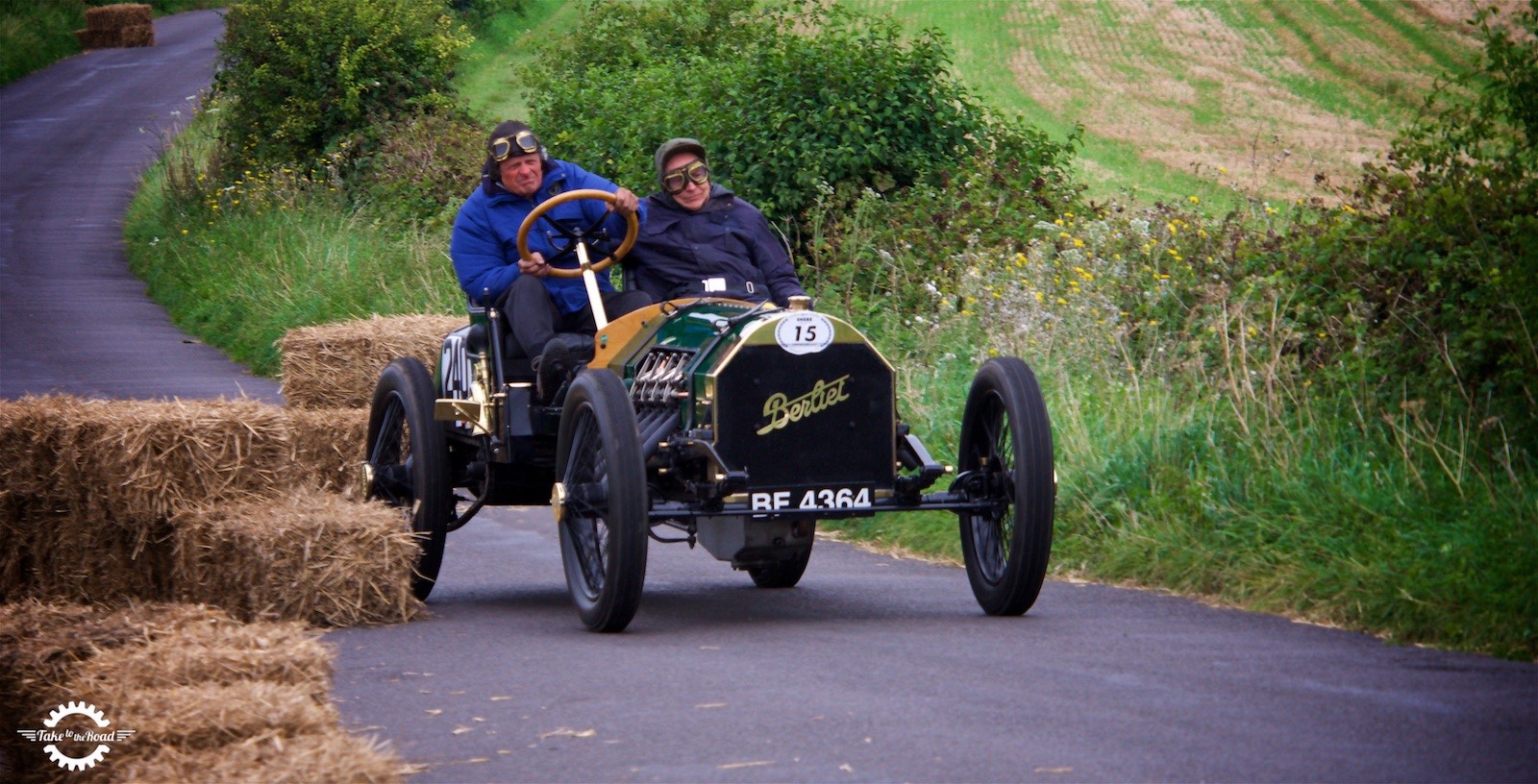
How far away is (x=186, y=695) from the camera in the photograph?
4961 millimetres

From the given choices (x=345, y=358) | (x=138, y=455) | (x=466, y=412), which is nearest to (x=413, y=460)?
(x=466, y=412)

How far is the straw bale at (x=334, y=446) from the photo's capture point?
8.77 meters

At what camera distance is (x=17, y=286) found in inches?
933

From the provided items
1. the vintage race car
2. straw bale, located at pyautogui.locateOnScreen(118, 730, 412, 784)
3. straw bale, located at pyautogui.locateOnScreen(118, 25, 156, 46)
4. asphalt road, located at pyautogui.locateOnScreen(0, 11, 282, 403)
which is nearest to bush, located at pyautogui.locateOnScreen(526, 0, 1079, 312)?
asphalt road, located at pyautogui.locateOnScreen(0, 11, 282, 403)

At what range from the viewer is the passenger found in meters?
8.20

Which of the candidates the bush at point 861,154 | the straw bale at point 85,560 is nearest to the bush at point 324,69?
the bush at point 861,154

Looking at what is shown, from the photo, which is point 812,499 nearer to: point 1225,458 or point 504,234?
point 504,234

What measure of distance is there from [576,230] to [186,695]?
393 cm

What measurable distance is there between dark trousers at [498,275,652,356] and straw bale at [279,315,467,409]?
381 cm

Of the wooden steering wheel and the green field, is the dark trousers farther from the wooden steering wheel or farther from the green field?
the green field

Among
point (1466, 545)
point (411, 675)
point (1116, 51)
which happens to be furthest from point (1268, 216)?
point (1116, 51)

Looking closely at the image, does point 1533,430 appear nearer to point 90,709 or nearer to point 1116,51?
point 90,709

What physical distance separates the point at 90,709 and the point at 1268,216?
866cm

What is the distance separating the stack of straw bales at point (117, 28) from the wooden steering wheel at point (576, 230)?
5175 cm
